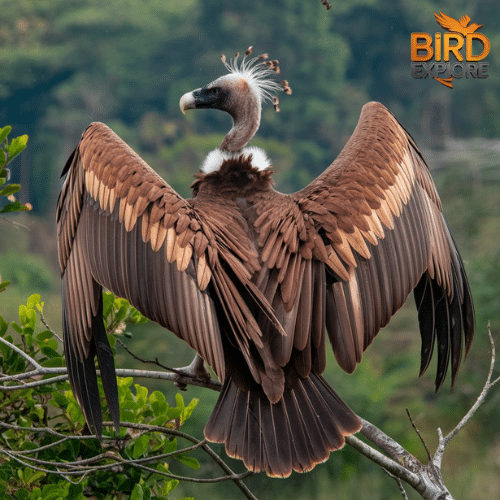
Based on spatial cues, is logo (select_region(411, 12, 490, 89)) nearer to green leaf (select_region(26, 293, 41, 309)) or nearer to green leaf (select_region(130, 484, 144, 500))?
green leaf (select_region(26, 293, 41, 309))

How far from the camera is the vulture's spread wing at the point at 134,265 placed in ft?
9.34

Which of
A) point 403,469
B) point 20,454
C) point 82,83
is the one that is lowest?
point 82,83

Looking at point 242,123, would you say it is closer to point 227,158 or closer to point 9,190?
point 227,158

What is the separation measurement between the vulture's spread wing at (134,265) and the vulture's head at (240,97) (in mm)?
955

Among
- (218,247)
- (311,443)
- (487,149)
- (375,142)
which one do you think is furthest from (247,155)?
(487,149)

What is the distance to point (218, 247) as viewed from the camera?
301 cm

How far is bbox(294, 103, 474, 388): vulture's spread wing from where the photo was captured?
301 cm

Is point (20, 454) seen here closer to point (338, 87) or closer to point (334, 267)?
point (334, 267)

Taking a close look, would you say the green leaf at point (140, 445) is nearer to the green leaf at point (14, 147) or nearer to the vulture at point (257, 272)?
the vulture at point (257, 272)

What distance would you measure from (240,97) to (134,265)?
66.1 inches

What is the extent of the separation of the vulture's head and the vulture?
0.59 metres

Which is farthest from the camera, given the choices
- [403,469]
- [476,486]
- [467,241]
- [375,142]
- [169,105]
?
[169,105]

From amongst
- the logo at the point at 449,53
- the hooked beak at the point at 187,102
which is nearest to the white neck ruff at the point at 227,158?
the hooked beak at the point at 187,102

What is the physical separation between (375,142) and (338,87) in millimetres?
35676
